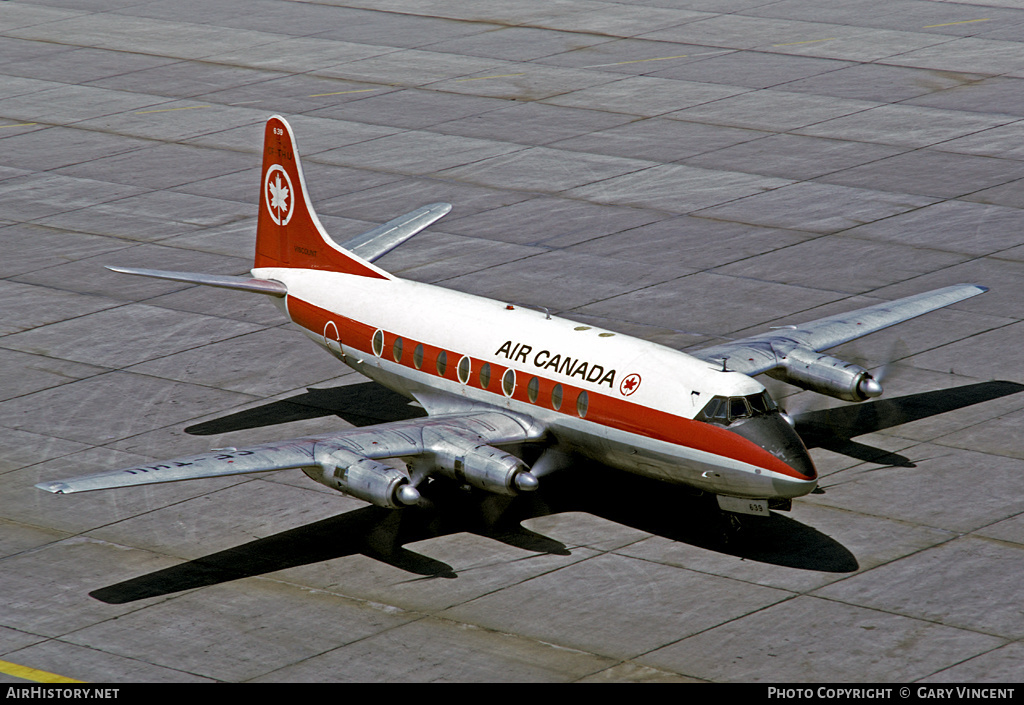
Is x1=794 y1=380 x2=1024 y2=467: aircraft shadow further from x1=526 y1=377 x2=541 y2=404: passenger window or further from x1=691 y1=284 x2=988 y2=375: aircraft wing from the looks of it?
x1=526 y1=377 x2=541 y2=404: passenger window

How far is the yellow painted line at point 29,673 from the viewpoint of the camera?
22828mm

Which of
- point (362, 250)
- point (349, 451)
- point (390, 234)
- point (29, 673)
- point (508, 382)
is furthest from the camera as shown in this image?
point (390, 234)

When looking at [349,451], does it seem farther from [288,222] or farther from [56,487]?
[288,222]

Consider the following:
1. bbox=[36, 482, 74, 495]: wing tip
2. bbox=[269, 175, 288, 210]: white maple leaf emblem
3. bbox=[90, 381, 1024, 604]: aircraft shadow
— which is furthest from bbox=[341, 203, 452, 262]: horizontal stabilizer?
bbox=[36, 482, 74, 495]: wing tip

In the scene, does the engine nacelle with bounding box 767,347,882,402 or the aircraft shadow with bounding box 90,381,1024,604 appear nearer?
the aircraft shadow with bounding box 90,381,1024,604

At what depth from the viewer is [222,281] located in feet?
105

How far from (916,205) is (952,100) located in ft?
39.0

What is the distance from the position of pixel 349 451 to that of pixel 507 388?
3919 millimetres

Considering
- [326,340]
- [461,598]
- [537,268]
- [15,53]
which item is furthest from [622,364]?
[15,53]

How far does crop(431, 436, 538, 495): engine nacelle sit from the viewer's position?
25562mm

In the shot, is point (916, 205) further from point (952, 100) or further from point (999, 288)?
point (952, 100)

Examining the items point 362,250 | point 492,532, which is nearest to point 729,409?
point 492,532

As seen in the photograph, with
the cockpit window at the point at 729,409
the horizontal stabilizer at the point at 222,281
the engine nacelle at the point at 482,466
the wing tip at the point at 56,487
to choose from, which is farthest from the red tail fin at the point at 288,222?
the wing tip at the point at 56,487

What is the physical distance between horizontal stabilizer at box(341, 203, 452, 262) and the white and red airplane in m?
1.73
